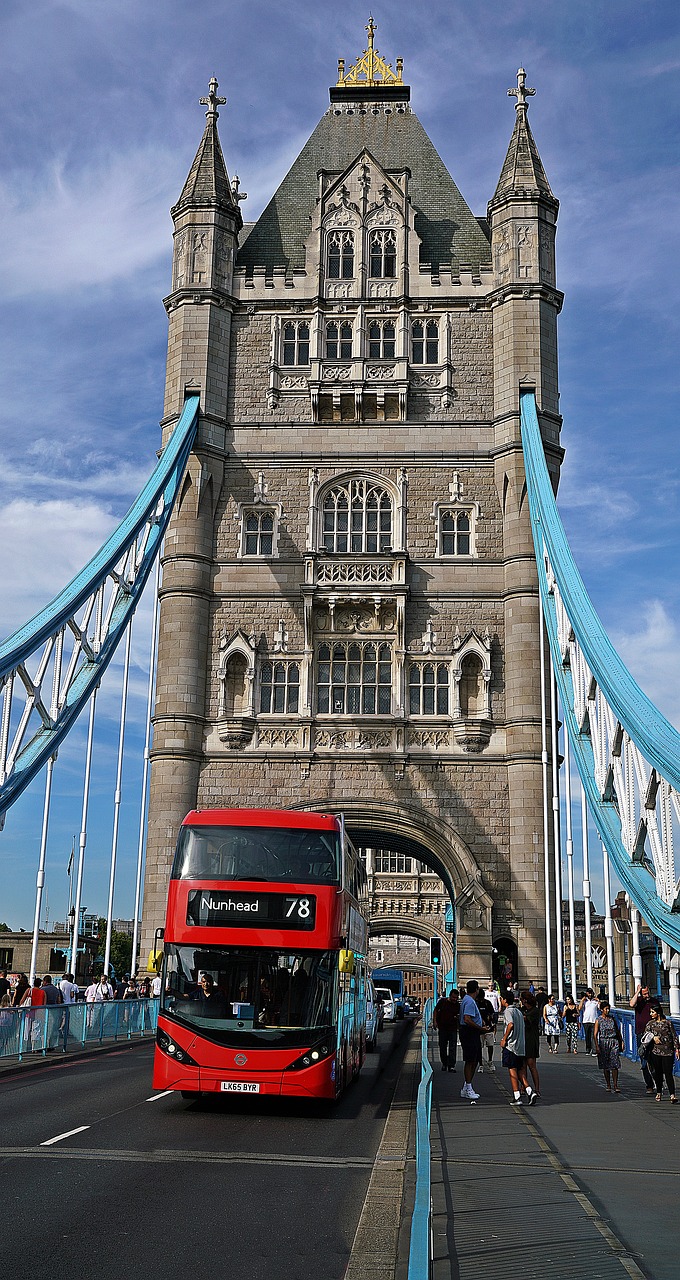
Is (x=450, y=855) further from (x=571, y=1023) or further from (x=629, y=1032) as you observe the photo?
(x=629, y=1032)

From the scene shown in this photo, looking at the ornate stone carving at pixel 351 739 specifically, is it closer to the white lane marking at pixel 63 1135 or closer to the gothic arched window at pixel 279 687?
the gothic arched window at pixel 279 687

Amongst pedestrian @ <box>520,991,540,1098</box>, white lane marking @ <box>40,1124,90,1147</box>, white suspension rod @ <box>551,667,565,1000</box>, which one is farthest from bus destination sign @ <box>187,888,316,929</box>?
white suspension rod @ <box>551,667,565,1000</box>

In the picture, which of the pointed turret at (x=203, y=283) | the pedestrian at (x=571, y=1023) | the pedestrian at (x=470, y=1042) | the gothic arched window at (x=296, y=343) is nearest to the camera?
the pedestrian at (x=470, y=1042)

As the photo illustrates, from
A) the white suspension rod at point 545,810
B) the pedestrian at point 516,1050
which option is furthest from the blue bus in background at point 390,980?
the pedestrian at point 516,1050

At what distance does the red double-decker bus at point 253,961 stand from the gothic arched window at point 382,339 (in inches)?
930

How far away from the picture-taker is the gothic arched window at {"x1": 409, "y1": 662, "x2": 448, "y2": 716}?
33156 millimetres

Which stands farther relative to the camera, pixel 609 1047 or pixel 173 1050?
pixel 609 1047

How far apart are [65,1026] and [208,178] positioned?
25.4 meters

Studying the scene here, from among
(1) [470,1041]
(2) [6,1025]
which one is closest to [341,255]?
(2) [6,1025]

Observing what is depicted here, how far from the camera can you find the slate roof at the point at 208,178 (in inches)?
1462

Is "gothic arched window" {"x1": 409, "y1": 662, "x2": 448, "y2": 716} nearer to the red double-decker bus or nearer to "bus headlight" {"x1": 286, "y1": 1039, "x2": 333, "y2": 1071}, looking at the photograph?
the red double-decker bus

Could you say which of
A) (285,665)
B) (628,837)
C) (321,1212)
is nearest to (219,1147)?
(321,1212)

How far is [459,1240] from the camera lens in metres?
7.32

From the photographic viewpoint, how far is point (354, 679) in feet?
111
